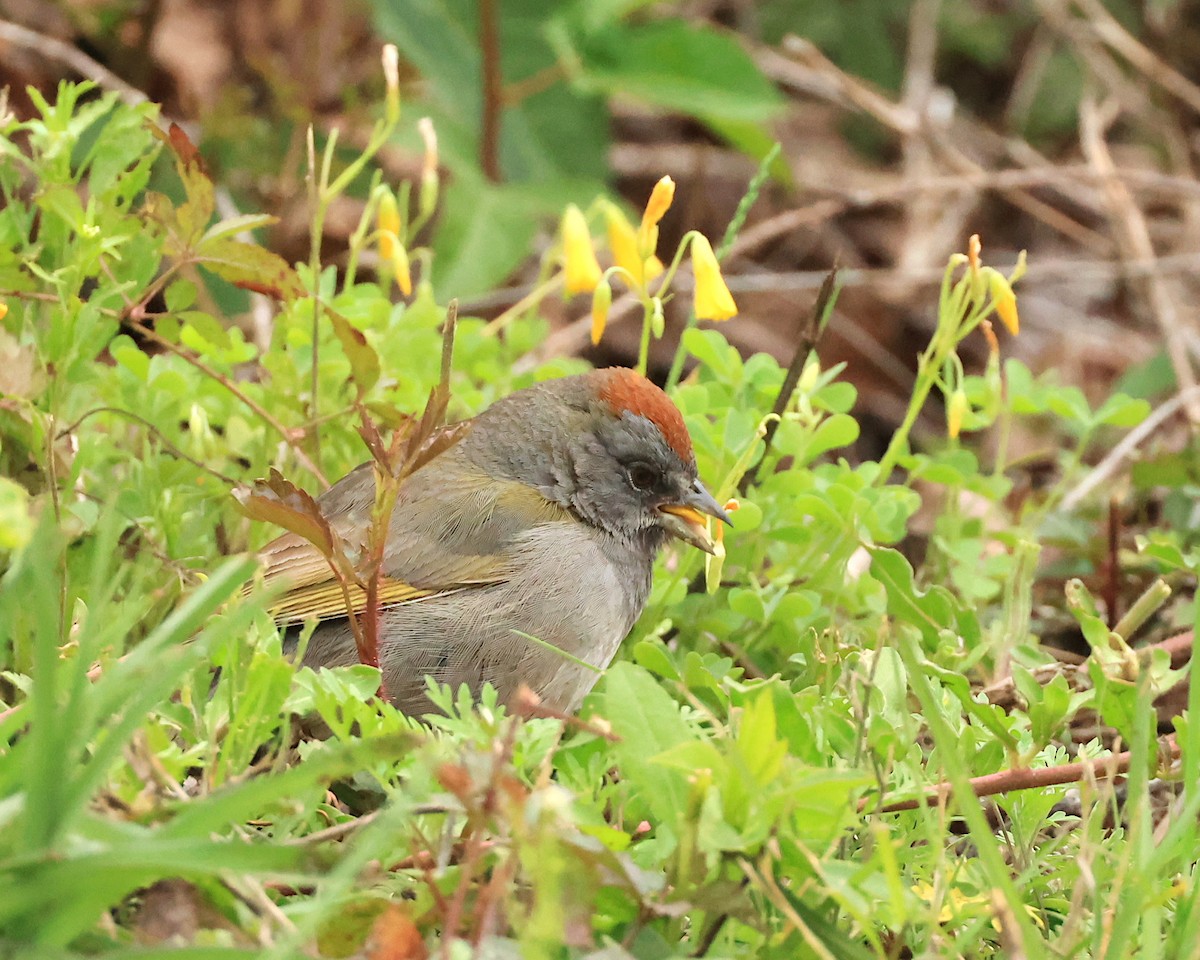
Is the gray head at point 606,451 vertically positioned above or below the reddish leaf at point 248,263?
below

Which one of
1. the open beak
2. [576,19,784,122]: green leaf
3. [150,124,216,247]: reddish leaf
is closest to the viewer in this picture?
[150,124,216,247]: reddish leaf

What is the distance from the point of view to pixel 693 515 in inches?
106

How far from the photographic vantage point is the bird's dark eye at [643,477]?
9.15ft

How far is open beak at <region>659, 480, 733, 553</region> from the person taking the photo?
101 inches

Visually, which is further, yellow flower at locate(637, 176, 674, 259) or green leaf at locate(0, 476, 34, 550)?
yellow flower at locate(637, 176, 674, 259)

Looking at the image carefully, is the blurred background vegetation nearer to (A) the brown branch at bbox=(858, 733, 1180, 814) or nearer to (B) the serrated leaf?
(B) the serrated leaf

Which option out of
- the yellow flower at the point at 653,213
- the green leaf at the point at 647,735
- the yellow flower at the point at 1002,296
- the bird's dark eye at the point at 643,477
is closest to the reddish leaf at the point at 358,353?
the yellow flower at the point at 653,213

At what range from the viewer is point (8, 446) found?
7.97ft

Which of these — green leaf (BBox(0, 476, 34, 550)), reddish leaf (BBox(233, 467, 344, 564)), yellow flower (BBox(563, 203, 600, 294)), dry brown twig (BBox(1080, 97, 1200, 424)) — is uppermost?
green leaf (BBox(0, 476, 34, 550))

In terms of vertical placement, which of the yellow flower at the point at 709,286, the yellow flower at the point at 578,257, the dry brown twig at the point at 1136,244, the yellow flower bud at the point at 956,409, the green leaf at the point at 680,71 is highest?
the yellow flower at the point at 709,286

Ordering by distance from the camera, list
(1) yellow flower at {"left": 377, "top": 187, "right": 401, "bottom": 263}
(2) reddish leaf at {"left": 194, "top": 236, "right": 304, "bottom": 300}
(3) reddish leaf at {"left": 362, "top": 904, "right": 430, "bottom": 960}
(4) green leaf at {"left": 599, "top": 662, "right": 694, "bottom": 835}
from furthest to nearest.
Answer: (1) yellow flower at {"left": 377, "top": 187, "right": 401, "bottom": 263}
(2) reddish leaf at {"left": 194, "top": 236, "right": 304, "bottom": 300}
(4) green leaf at {"left": 599, "top": 662, "right": 694, "bottom": 835}
(3) reddish leaf at {"left": 362, "top": 904, "right": 430, "bottom": 960}

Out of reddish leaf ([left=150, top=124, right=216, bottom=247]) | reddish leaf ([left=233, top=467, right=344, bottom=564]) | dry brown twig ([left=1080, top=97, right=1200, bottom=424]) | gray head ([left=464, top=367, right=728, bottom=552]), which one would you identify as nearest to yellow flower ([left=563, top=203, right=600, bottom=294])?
gray head ([left=464, top=367, right=728, bottom=552])

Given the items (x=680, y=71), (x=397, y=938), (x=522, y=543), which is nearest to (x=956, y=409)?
(x=522, y=543)

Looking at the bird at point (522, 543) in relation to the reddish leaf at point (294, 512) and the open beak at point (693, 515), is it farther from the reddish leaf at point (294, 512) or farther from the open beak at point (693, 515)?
the reddish leaf at point (294, 512)
